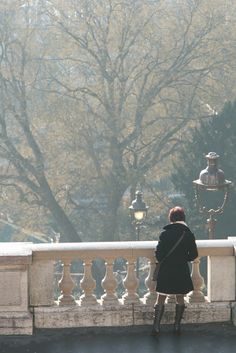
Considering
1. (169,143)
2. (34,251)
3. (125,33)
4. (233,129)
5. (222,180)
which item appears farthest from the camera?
(169,143)

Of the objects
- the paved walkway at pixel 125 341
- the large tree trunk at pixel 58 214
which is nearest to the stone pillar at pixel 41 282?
the paved walkway at pixel 125 341

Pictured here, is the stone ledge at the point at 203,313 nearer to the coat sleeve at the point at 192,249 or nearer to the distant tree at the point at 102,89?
the coat sleeve at the point at 192,249

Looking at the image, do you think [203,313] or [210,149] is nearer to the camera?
[203,313]

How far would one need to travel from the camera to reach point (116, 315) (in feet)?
23.3

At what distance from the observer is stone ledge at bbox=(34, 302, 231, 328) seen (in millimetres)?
7049

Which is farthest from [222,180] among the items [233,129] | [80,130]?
[80,130]

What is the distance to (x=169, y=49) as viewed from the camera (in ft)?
106

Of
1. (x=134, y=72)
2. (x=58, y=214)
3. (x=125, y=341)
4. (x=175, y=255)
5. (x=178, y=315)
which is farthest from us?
(x=134, y=72)

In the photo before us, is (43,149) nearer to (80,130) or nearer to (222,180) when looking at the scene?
(80,130)

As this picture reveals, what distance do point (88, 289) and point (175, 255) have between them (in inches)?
42.2

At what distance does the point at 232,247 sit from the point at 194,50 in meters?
26.1

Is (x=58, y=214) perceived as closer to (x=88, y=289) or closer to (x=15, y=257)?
(x=88, y=289)

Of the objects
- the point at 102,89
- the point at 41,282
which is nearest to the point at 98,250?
the point at 41,282

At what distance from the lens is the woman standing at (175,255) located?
665 centimetres
